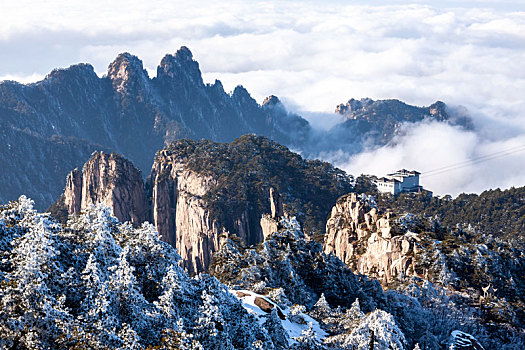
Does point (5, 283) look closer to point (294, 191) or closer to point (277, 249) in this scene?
point (277, 249)

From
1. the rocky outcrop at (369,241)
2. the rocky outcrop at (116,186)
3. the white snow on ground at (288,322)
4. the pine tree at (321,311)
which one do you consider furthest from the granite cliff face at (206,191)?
the white snow on ground at (288,322)

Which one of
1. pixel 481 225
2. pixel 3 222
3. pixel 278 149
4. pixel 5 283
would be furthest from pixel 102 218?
pixel 278 149

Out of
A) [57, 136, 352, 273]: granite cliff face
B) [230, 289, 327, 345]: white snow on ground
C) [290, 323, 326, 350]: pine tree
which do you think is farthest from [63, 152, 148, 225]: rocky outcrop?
[290, 323, 326, 350]: pine tree

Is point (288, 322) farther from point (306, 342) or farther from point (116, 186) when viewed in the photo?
point (116, 186)

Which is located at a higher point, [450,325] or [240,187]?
[240,187]

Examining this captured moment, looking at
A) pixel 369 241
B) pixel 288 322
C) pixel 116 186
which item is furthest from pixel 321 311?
pixel 116 186

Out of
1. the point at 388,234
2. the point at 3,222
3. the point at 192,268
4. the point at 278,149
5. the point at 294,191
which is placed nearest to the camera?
the point at 3,222

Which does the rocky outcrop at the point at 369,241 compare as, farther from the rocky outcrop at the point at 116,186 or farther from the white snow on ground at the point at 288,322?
the rocky outcrop at the point at 116,186
